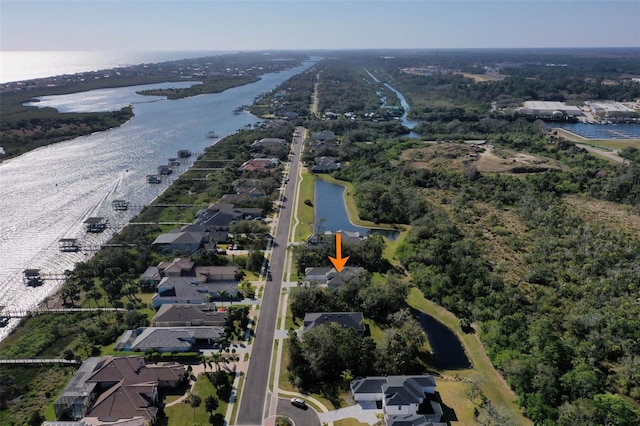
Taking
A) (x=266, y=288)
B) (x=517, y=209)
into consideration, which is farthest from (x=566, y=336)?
(x=517, y=209)

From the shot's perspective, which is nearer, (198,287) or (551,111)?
(198,287)

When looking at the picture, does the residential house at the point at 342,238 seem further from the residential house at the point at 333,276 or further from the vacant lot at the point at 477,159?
the vacant lot at the point at 477,159

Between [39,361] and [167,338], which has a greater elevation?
[167,338]

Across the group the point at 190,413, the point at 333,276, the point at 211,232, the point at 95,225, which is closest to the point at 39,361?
the point at 190,413

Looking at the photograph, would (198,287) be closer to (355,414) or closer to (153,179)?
(355,414)

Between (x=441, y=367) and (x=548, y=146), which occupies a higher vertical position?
(x=548, y=146)

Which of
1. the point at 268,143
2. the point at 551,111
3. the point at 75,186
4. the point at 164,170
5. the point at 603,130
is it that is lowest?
the point at 75,186

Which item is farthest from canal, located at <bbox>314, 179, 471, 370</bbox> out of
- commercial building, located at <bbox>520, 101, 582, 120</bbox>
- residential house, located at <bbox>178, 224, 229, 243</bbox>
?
commercial building, located at <bbox>520, 101, 582, 120</bbox>

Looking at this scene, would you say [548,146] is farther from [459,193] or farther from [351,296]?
[351,296]
